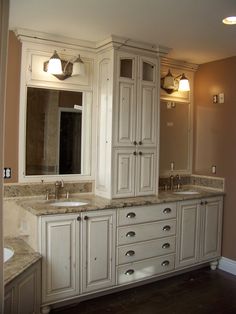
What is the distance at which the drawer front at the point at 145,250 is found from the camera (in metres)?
3.22

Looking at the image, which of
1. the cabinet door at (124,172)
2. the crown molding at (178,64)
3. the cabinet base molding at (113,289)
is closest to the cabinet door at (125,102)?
the cabinet door at (124,172)

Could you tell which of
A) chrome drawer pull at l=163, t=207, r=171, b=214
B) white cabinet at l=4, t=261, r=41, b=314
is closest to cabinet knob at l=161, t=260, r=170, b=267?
chrome drawer pull at l=163, t=207, r=171, b=214

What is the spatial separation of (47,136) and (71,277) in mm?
1347

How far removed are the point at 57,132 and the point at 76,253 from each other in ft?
3.96

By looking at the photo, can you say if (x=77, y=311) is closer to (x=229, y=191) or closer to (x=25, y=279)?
(x=25, y=279)

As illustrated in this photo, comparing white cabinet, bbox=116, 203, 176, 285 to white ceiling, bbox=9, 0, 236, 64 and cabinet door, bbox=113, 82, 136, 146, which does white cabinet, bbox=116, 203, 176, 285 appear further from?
white ceiling, bbox=9, 0, 236, 64

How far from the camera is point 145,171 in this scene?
3.57 meters

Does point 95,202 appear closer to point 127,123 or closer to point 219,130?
point 127,123

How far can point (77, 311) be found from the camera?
115 inches

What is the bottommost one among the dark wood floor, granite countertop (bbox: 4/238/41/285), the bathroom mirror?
the dark wood floor

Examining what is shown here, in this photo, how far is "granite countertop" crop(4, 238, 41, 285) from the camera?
90.7 inches

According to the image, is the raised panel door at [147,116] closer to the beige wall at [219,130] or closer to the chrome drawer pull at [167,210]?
the chrome drawer pull at [167,210]

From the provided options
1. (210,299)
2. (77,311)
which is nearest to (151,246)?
(210,299)

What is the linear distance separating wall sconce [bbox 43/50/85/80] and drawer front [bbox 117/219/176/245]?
1560 millimetres
